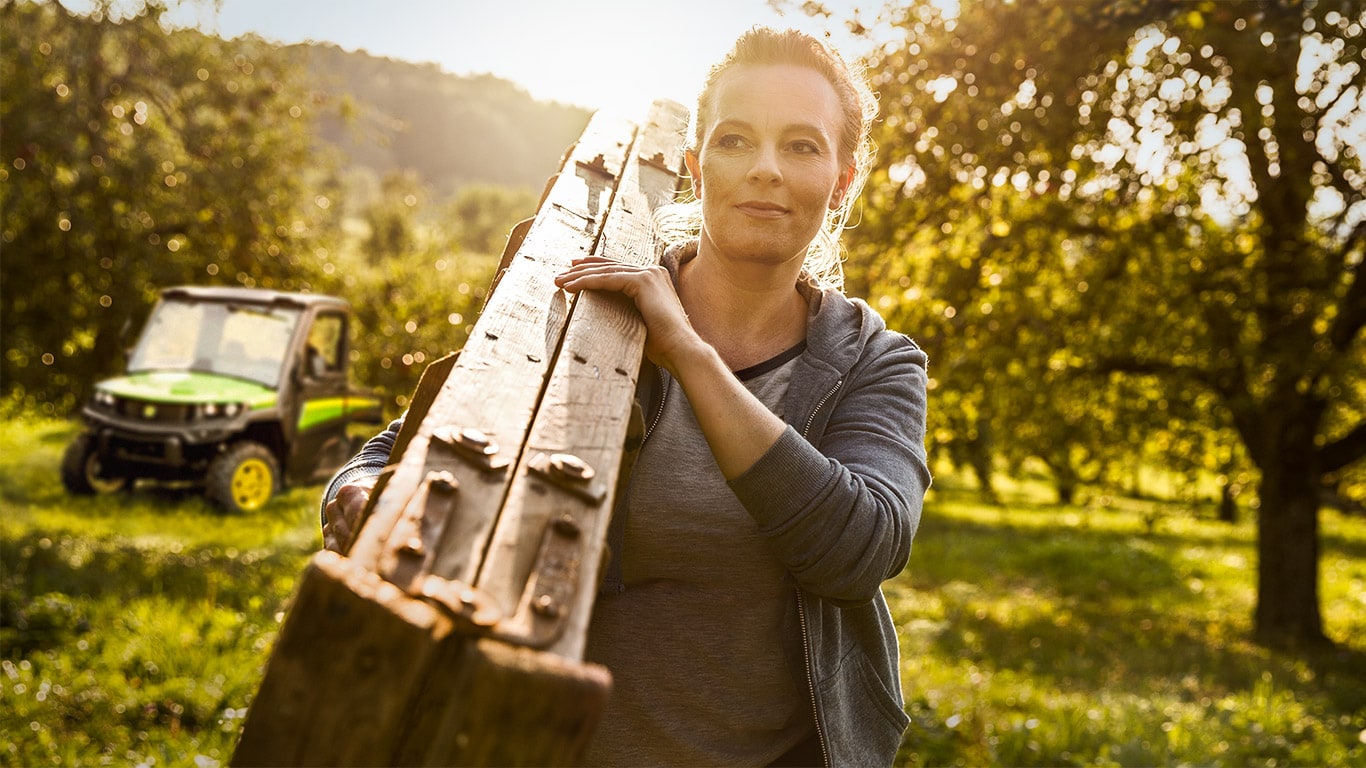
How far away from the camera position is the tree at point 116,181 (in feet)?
28.5

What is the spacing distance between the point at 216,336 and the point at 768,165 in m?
8.67

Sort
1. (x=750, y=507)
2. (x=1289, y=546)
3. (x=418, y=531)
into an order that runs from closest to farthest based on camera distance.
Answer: (x=418, y=531) → (x=750, y=507) → (x=1289, y=546)

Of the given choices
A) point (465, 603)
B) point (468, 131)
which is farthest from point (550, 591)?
point (468, 131)

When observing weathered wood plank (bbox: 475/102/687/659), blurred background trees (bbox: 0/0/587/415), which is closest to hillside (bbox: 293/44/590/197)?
blurred background trees (bbox: 0/0/587/415)

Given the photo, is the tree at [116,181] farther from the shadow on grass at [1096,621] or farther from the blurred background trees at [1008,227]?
the shadow on grass at [1096,621]

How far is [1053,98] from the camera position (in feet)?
23.7

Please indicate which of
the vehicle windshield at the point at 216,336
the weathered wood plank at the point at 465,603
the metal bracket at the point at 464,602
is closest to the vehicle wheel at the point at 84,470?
the vehicle windshield at the point at 216,336

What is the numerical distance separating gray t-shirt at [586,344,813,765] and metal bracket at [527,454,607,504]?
0.59m

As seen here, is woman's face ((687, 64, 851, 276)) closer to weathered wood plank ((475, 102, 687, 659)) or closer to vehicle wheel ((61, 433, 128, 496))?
weathered wood plank ((475, 102, 687, 659))

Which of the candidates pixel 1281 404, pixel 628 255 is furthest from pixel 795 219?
pixel 1281 404

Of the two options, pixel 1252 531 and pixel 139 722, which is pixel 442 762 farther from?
pixel 1252 531

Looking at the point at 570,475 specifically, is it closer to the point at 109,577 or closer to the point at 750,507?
the point at 750,507

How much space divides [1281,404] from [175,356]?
1024 cm

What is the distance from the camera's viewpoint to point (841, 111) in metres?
1.97
